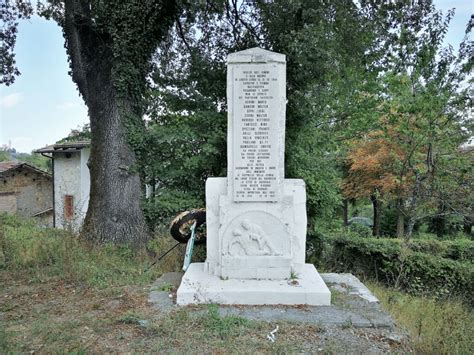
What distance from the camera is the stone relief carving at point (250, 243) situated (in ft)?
15.9

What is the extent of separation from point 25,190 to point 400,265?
21597 millimetres

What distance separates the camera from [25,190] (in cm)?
2269

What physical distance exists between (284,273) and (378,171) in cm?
1119

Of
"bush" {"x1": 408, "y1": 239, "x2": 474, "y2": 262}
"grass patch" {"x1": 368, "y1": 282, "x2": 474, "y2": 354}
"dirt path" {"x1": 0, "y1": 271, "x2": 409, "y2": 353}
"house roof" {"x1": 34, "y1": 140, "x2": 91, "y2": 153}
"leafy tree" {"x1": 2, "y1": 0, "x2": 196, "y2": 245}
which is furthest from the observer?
"house roof" {"x1": 34, "y1": 140, "x2": 91, "y2": 153}

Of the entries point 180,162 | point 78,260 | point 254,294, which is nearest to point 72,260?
point 78,260

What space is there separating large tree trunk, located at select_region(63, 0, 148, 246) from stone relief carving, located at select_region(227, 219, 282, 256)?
115 inches

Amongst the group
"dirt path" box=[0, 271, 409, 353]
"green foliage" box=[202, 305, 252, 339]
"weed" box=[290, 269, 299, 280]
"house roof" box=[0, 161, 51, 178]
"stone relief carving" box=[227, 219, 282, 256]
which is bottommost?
"dirt path" box=[0, 271, 409, 353]

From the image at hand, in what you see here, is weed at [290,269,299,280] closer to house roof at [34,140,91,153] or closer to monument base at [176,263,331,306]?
monument base at [176,263,331,306]

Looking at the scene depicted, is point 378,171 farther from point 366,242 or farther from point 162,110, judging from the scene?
point 162,110

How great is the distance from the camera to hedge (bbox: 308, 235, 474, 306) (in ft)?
26.1

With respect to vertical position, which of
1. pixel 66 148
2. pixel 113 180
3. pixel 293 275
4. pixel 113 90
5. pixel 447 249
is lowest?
pixel 447 249

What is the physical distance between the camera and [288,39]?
6828 mm

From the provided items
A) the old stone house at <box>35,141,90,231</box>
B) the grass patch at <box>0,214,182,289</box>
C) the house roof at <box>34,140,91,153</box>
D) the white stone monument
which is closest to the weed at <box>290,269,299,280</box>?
the white stone monument

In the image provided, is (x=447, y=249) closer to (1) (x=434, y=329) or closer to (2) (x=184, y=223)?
(1) (x=434, y=329)
